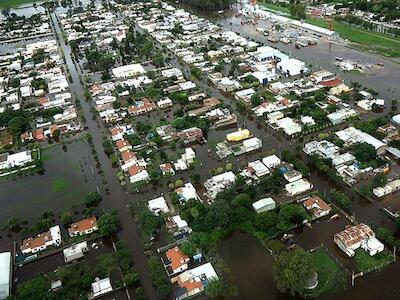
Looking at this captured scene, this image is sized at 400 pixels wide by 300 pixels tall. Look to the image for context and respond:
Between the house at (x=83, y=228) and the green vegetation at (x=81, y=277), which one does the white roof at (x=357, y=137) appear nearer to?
the green vegetation at (x=81, y=277)

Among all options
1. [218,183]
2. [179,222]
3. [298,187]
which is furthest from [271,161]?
[179,222]

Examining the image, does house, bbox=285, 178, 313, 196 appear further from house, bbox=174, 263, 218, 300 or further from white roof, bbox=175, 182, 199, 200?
house, bbox=174, 263, 218, 300

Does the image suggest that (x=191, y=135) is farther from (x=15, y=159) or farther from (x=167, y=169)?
(x=15, y=159)

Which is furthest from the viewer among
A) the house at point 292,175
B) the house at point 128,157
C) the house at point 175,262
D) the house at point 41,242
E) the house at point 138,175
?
the house at point 128,157

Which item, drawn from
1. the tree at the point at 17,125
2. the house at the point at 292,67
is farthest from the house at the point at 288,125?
the tree at the point at 17,125

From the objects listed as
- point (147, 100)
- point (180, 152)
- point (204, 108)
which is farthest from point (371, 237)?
point (147, 100)
